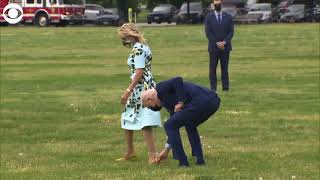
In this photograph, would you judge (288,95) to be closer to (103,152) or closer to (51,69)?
(103,152)

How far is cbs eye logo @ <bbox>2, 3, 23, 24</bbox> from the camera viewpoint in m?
6.73

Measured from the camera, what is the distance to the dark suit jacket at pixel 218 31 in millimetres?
17391

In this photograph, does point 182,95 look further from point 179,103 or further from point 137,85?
point 137,85

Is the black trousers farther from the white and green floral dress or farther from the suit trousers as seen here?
the suit trousers

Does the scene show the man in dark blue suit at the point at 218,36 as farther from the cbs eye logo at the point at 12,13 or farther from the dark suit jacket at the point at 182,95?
the cbs eye logo at the point at 12,13

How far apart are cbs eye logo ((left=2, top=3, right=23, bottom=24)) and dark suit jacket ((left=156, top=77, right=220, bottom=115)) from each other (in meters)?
2.37

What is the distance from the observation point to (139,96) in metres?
9.69

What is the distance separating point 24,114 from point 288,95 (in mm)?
5708

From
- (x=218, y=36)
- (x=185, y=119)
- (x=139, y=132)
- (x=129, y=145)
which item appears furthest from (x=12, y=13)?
(x=218, y=36)

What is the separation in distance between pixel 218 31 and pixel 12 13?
10954 mm

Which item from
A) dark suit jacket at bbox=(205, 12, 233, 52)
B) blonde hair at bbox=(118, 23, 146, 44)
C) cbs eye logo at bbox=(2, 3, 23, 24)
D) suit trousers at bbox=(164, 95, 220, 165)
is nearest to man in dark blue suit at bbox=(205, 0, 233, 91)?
dark suit jacket at bbox=(205, 12, 233, 52)

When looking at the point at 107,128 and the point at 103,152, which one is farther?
the point at 107,128

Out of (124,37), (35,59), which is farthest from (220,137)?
(35,59)

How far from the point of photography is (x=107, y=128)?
513 inches
